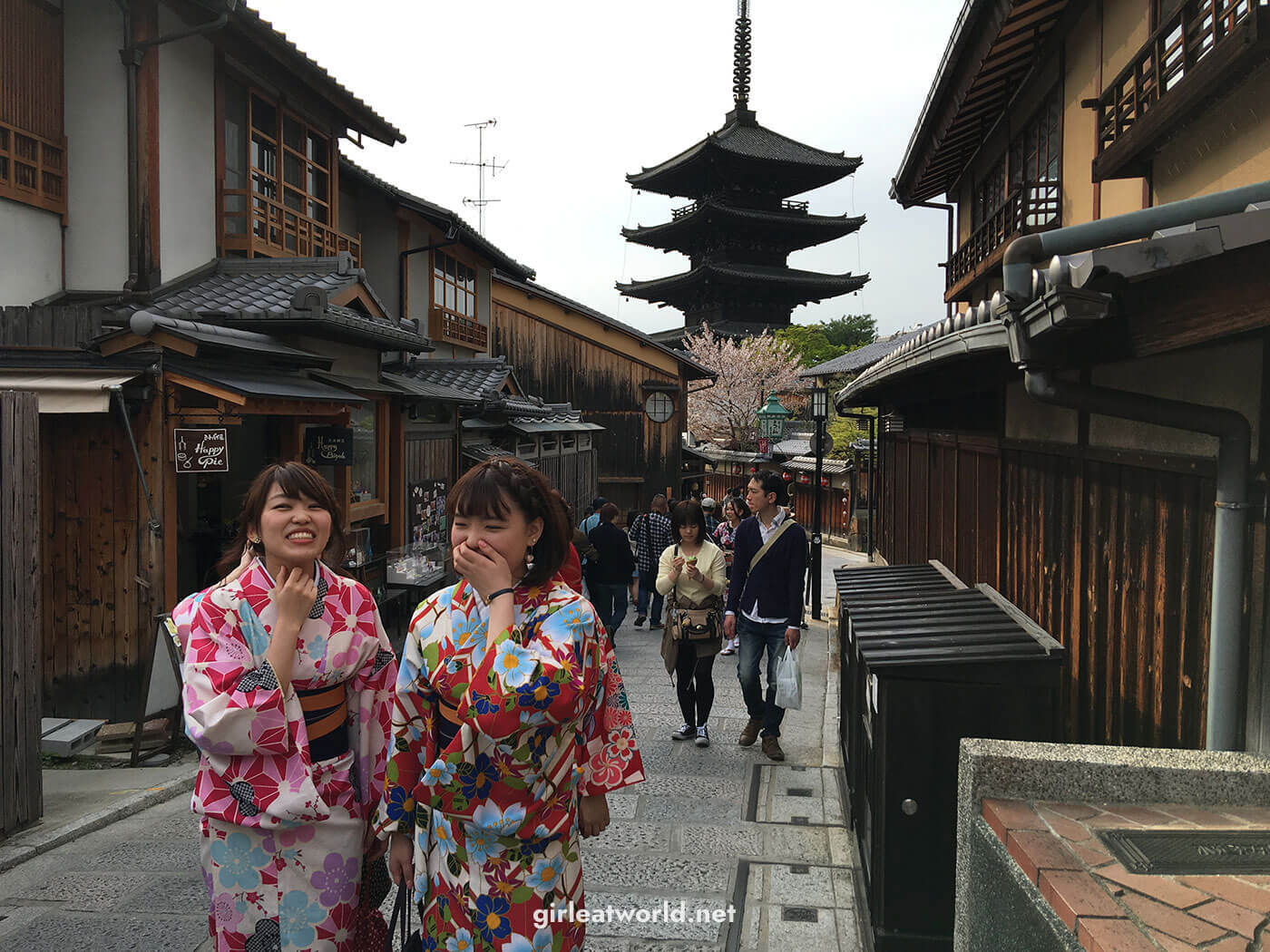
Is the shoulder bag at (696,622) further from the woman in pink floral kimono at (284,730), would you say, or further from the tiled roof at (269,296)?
the tiled roof at (269,296)

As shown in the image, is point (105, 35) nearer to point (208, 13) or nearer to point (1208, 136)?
point (208, 13)

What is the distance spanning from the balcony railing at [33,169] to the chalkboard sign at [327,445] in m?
3.05

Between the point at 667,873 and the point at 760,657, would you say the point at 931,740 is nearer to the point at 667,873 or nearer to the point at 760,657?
the point at 667,873

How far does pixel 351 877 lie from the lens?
2.81 meters

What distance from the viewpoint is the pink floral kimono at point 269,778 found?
8.59 ft

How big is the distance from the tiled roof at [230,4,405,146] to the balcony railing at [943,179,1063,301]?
7.48 metres

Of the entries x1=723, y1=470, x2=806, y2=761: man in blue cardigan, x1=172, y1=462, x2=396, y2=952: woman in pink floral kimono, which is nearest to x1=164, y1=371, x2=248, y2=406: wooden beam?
x1=723, y1=470, x2=806, y2=761: man in blue cardigan

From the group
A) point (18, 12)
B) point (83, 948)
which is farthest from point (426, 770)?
point (18, 12)

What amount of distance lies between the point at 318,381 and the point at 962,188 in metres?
9.11

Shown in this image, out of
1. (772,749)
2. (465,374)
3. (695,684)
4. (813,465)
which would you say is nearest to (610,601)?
(695,684)

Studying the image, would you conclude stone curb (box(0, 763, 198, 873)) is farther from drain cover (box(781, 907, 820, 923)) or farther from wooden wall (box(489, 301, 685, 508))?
wooden wall (box(489, 301, 685, 508))

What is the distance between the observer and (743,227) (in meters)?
41.7

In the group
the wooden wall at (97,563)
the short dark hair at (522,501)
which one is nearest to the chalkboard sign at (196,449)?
the wooden wall at (97,563)

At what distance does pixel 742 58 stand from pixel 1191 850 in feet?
172
